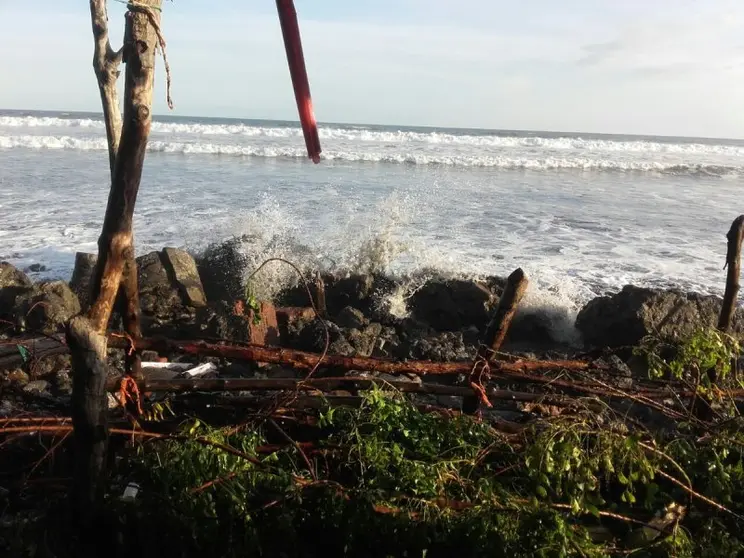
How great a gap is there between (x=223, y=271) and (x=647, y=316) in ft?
16.6

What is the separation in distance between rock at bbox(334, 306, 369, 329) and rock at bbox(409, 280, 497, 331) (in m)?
1.00

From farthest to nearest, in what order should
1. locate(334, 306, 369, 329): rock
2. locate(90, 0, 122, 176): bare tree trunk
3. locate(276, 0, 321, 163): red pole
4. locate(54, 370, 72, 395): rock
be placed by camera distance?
locate(334, 306, 369, 329): rock, locate(54, 370, 72, 395): rock, locate(90, 0, 122, 176): bare tree trunk, locate(276, 0, 321, 163): red pole

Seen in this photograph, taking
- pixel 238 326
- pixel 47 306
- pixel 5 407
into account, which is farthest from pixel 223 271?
pixel 5 407

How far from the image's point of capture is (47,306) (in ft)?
19.5

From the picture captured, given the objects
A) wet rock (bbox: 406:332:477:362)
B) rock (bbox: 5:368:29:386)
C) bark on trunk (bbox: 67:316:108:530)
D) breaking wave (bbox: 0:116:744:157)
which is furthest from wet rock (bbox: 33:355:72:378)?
breaking wave (bbox: 0:116:744:157)

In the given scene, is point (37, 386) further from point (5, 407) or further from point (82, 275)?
point (82, 275)

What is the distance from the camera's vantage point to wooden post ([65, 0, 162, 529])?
7.23ft

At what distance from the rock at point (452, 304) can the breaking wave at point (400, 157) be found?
682 inches

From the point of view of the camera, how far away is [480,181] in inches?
789

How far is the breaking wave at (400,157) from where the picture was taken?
24.8 m

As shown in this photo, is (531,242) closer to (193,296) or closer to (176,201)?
(193,296)

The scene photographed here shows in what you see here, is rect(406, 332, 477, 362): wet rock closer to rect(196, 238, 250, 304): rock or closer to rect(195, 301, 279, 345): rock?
rect(195, 301, 279, 345): rock

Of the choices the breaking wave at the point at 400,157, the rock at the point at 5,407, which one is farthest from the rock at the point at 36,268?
the breaking wave at the point at 400,157

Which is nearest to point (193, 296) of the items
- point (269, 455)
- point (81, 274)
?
point (81, 274)
